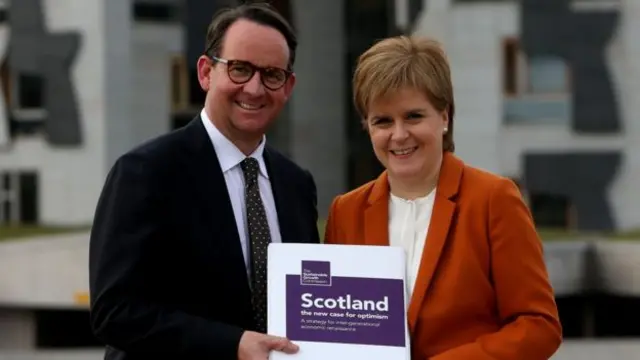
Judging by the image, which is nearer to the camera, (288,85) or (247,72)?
(247,72)

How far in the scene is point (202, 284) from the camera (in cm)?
296

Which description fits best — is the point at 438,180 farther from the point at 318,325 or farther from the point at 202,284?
the point at 202,284

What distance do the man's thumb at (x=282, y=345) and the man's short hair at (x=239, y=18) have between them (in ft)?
3.14

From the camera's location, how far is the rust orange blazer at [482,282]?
9.21 feet

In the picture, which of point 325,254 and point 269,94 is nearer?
point 325,254

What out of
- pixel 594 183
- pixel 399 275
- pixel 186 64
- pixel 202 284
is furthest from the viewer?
pixel 186 64

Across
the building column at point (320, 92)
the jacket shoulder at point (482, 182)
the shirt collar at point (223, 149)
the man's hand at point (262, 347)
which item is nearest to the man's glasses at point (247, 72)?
the shirt collar at point (223, 149)

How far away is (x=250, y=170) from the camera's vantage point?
3.24 meters

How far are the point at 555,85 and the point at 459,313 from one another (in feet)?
57.6

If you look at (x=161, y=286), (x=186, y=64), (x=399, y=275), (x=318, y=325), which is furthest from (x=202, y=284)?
(x=186, y=64)

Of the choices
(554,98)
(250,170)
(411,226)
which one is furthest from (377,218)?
(554,98)

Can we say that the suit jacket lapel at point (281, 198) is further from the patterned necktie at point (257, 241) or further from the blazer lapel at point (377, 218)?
the blazer lapel at point (377, 218)

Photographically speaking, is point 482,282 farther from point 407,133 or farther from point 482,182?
point 407,133

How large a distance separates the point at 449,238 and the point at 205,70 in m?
1.04
